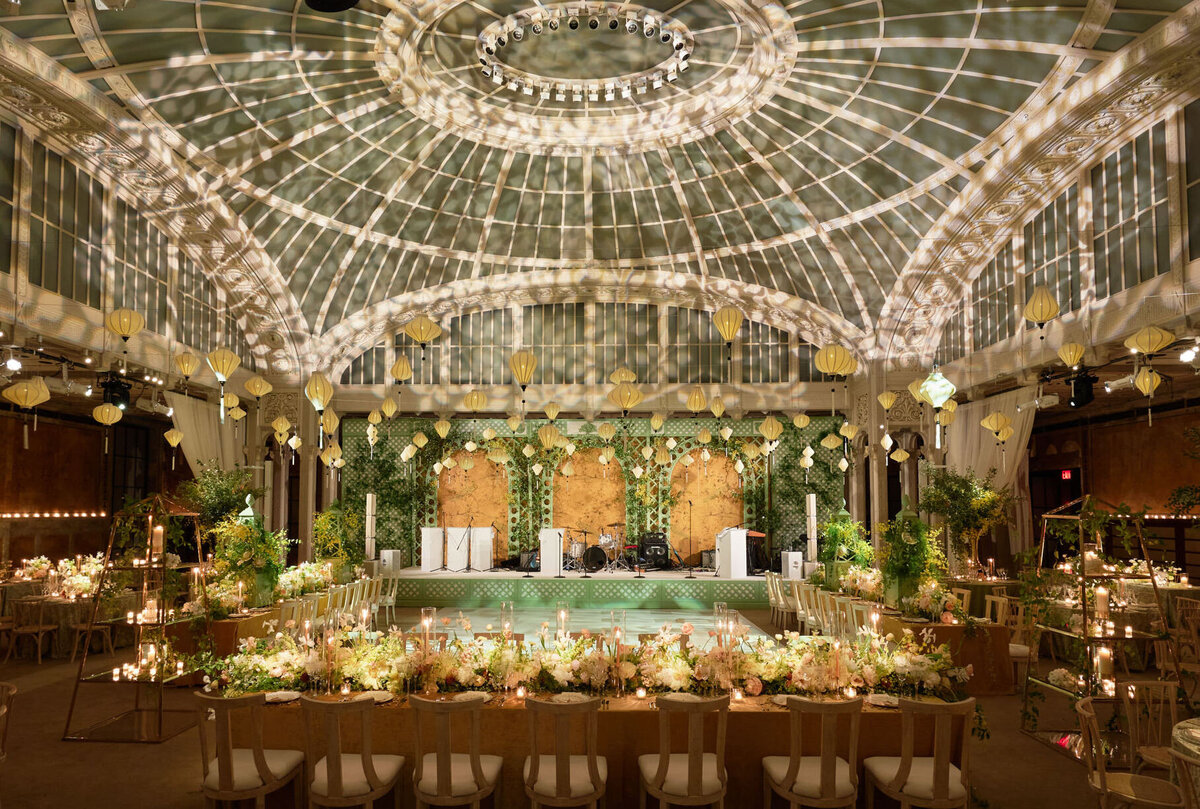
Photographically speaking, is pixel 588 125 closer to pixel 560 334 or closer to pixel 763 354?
pixel 560 334

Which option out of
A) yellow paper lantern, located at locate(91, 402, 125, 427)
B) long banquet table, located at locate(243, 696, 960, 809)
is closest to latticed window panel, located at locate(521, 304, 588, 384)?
yellow paper lantern, located at locate(91, 402, 125, 427)

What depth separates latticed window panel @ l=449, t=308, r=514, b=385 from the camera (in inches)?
738

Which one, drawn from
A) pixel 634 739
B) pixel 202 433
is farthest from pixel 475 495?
pixel 634 739

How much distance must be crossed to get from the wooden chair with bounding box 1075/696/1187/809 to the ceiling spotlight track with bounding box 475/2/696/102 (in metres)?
8.45

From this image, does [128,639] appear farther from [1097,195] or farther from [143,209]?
[1097,195]

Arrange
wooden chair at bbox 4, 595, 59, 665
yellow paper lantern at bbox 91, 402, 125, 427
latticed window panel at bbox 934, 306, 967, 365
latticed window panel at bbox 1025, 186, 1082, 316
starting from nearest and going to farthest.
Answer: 1. yellow paper lantern at bbox 91, 402, 125, 427
2. wooden chair at bbox 4, 595, 59, 665
3. latticed window panel at bbox 1025, 186, 1082, 316
4. latticed window panel at bbox 934, 306, 967, 365

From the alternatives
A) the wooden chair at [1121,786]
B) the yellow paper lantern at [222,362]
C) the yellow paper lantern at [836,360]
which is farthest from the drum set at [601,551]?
the wooden chair at [1121,786]

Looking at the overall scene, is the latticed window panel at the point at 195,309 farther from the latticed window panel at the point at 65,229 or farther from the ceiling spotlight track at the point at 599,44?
the ceiling spotlight track at the point at 599,44

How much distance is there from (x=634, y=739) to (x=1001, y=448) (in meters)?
10.7

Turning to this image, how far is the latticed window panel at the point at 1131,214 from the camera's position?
9.94 m

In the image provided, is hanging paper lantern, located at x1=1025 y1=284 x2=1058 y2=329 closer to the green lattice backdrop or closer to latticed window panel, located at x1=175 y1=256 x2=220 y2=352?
the green lattice backdrop

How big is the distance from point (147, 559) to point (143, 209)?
7.16 metres

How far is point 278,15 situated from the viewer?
943 cm

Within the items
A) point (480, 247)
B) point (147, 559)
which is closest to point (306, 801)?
point (147, 559)
